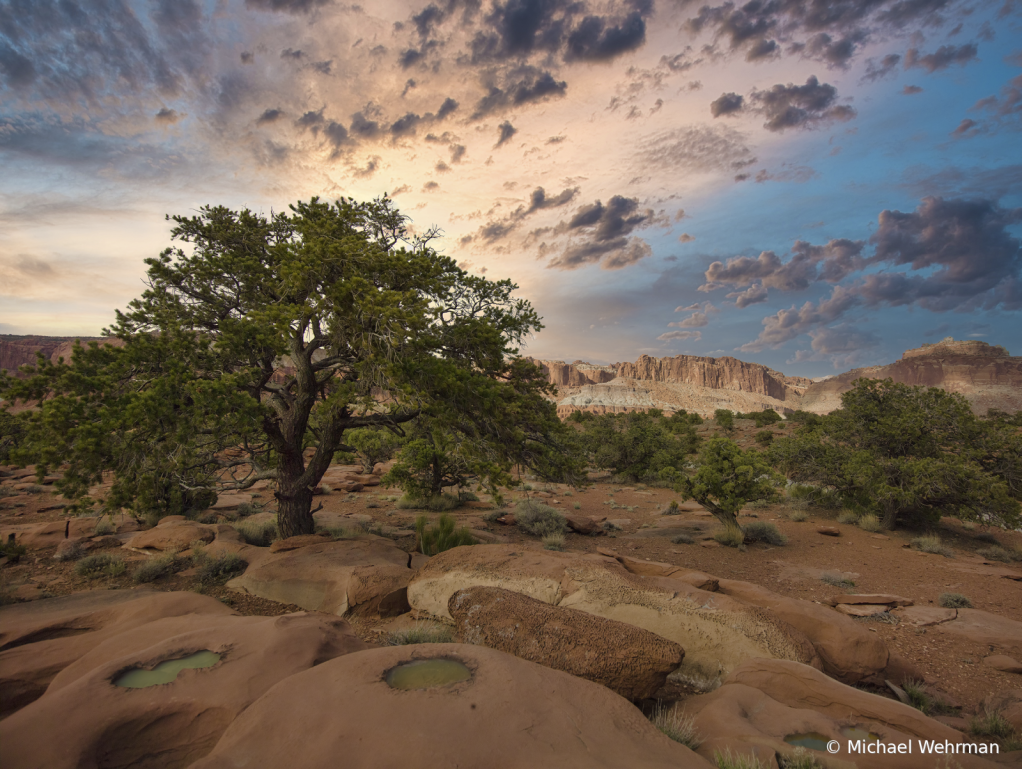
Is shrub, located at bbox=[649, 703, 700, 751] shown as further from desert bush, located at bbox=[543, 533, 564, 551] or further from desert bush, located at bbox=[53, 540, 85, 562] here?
desert bush, located at bbox=[53, 540, 85, 562]

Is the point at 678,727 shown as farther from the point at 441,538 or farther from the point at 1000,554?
the point at 1000,554

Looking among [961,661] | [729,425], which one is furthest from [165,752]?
[729,425]

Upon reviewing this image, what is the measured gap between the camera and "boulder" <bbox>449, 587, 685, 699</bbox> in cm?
487

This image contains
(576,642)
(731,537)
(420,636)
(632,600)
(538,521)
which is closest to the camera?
(576,642)

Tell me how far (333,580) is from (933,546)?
16573mm

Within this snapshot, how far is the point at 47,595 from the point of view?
318 inches

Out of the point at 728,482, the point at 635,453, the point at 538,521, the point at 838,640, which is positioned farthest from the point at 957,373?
the point at 838,640

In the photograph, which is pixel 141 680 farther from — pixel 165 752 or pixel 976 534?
pixel 976 534

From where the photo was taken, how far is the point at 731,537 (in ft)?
45.9

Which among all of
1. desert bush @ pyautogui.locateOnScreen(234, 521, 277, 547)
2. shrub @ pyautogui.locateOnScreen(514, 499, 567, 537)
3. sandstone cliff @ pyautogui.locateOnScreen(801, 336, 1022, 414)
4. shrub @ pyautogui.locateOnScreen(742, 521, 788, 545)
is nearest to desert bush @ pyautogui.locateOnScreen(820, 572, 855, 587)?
shrub @ pyautogui.locateOnScreen(742, 521, 788, 545)

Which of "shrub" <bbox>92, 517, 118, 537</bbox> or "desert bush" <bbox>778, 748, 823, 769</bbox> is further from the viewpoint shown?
"shrub" <bbox>92, 517, 118, 537</bbox>

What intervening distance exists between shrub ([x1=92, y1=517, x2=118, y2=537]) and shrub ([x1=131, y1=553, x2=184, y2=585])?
145 inches

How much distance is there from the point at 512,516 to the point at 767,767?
541 inches

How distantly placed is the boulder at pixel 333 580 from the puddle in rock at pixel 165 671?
351 centimetres
